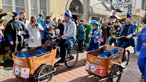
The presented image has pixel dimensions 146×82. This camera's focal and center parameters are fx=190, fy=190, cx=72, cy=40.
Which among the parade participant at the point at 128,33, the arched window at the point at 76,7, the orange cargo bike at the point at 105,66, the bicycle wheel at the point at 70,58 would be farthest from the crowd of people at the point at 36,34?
the arched window at the point at 76,7

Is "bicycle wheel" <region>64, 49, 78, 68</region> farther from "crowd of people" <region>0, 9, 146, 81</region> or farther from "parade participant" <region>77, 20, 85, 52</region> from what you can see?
"parade participant" <region>77, 20, 85, 52</region>

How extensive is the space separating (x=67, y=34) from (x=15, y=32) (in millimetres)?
1696

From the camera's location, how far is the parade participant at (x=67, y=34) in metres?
5.57

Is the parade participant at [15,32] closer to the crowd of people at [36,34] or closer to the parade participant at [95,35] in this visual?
the crowd of people at [36,34]

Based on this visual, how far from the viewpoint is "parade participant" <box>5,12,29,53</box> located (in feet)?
19.5

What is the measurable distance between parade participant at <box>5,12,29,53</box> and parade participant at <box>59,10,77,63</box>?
51.0 inches

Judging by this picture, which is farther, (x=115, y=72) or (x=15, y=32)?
(x=15, y=32)

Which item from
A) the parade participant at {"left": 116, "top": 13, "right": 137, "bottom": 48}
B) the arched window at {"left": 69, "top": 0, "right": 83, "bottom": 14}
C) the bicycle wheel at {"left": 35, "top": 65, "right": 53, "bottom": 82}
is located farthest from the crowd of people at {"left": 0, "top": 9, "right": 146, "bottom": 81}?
the arched window at {"left": 69, "top": 0, "right": 83, "bottom": 14}

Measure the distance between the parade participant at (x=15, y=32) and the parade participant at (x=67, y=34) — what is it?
4.25ft

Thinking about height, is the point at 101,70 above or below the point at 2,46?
below

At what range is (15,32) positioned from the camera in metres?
5.99

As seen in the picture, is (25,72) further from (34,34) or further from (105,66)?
(34,34)

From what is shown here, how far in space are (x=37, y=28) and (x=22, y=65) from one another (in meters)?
2.02

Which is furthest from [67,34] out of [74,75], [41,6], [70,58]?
[41,6]
